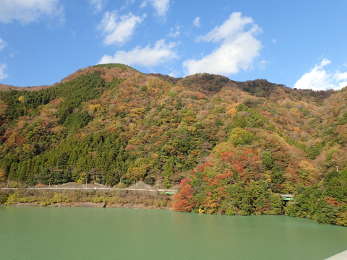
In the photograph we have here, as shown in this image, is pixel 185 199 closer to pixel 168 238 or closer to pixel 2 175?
pixel 168 238

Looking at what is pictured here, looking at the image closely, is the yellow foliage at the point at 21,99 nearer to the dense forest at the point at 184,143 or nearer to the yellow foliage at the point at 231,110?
the dense forest at the point at 184,143

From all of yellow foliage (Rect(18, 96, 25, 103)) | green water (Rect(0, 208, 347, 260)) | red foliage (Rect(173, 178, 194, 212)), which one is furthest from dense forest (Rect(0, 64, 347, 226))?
green water (Rect(0, 208, 347, 260))

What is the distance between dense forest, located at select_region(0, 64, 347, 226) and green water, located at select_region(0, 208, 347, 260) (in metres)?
3.72

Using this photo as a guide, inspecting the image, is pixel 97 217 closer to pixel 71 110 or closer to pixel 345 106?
pixel 345 106

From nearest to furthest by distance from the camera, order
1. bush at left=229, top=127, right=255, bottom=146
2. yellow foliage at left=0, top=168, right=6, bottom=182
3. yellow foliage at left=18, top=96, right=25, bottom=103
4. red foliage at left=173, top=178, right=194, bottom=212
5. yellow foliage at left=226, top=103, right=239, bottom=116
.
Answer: red foliage at left=173, top=178, right=194, bottom=212 < bush at left=229, top=127, right=255, bottom=146 < yellow foliage at left=0, top=168, right=6, bottom=182 < yellow foliage at left=226, top=103, right=239, bottom=116 < yellow foliage at left=18, top=96, right=25, bottom=103

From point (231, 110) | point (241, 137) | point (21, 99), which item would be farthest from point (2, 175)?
point (231, 110)

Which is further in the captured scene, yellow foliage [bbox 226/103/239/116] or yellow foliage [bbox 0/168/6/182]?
yellow foliage [bbox 226/103/239/116]

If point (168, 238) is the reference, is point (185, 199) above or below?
above

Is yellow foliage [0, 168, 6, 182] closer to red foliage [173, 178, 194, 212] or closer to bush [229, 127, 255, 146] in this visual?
red foliage [173, 178, 194, 212]

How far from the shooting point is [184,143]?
1780 inches

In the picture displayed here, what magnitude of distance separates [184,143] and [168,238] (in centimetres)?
2644

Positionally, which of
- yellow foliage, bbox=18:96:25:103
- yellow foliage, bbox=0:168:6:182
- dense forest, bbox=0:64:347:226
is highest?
yellow foliage, bbox=18:96:25:103

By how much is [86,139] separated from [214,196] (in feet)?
92.5

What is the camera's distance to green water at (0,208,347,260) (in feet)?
51.4
